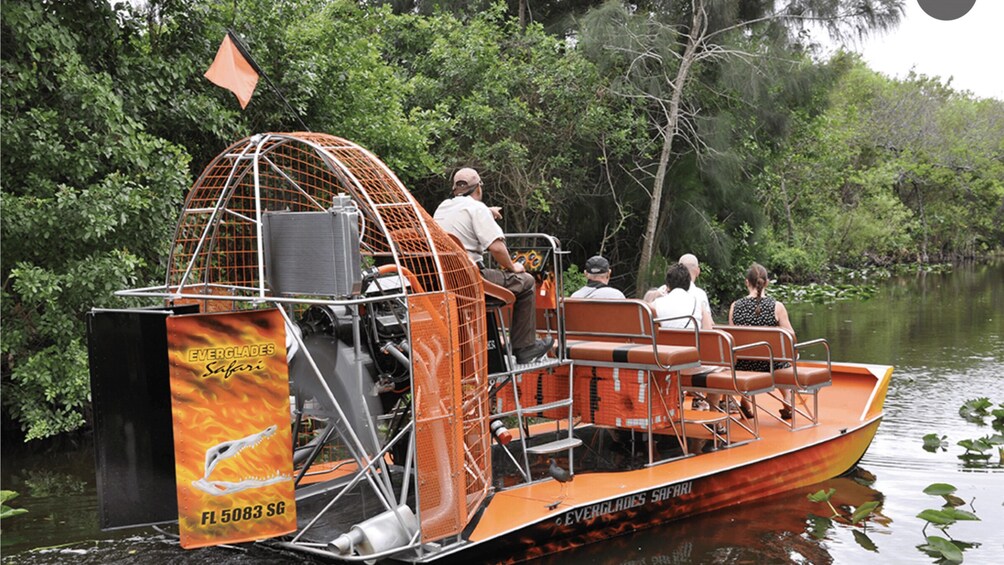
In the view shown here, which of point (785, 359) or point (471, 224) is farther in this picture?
point (785, 359)

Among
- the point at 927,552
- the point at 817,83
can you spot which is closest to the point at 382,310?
the point at 927,552

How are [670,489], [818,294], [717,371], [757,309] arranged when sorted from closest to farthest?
[670,489], [717,371], [757,309], [818,294]

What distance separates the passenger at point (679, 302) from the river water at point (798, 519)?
6.10 feet

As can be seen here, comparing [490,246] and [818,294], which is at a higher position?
[490,246]

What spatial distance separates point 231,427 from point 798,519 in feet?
17.4

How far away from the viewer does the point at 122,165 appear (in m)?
12.1

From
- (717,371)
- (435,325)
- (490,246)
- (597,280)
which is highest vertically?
(490,246)

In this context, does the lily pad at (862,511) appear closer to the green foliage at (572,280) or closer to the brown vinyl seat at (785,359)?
the brown vinyl seat at (785,359)

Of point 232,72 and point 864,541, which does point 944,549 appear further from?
point 232,72

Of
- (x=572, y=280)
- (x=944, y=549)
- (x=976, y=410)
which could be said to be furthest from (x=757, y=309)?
(x=572, y=280)

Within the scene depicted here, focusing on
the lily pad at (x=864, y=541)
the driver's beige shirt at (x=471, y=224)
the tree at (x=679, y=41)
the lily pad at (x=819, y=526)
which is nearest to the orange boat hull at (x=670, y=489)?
the lily pad at (x=819, y=526)

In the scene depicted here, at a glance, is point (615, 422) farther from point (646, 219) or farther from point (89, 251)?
point (646, 219)

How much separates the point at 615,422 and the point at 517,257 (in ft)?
5.62

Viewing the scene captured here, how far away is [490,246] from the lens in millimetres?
7711
